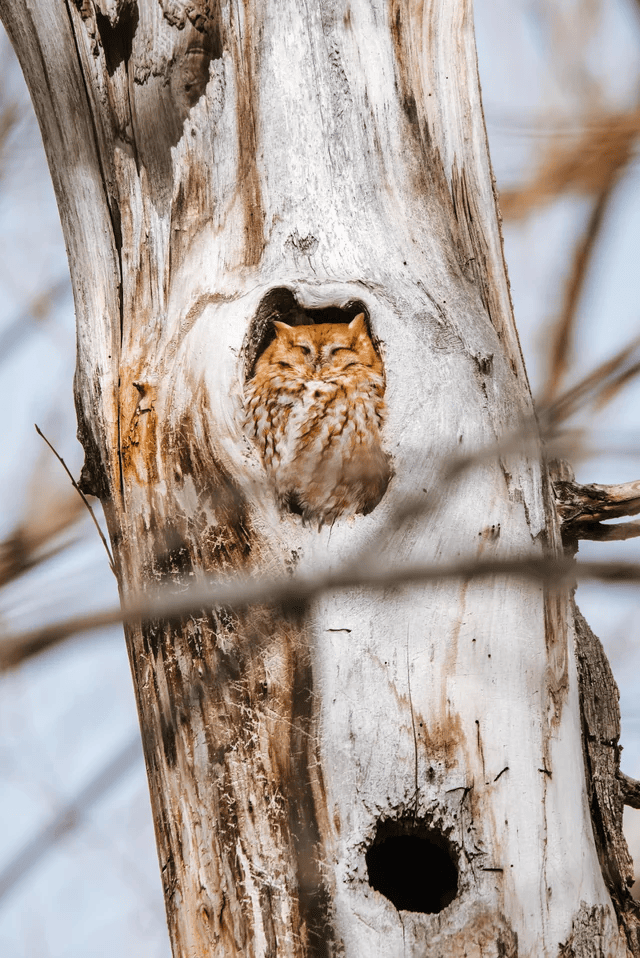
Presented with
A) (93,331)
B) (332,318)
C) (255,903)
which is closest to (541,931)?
(255,903)

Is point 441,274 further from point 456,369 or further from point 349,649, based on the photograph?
point 349,649

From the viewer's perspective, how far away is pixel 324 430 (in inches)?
47.2

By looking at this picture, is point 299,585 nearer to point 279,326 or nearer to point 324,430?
point 324,430

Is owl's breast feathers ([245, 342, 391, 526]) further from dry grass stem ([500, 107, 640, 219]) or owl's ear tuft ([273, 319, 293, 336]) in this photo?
dry grass stem ([500, 107, 640, 219])

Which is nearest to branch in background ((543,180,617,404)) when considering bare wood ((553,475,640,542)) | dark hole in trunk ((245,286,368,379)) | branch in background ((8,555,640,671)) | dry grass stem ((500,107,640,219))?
dry grass stem ((500,107,640,219))

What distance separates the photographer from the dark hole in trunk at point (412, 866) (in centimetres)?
110

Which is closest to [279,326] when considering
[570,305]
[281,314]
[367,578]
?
[281,314]

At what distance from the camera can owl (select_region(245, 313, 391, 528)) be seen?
1.18 m

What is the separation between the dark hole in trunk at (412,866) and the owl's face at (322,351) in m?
0.62

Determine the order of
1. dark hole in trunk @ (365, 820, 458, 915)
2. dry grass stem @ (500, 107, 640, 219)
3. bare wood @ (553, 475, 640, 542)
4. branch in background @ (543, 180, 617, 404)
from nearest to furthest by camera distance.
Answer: dark hole in trunk @ (365, 820, 458, 915)
bare wood @ (553, 475, 640, 542)
dry grass stem @ (500, 107, 640, 219)
branch in background @ (543, 180, 617, 404)

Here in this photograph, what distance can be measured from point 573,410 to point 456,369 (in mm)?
267

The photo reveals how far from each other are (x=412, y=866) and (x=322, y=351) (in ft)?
2.68

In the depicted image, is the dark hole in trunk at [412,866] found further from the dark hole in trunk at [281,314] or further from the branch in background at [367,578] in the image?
the dark hole in trunk at [281,314]

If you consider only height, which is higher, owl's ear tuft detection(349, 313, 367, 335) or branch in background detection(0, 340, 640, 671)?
owl's ear tuft detection(349, 313, 367, 335)
